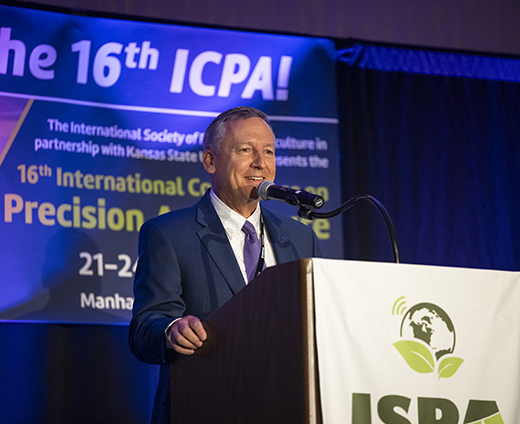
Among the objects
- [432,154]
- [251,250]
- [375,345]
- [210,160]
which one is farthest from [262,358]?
[432,154]

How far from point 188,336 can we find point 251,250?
62 cm

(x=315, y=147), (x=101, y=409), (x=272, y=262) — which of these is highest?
(x=315, y=147)

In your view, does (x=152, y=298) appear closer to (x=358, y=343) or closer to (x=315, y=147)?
(x=358, y=343)

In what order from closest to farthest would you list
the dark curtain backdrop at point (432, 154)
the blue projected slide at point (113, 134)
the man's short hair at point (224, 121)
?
the man's short hair at point (224, 121) < the blue projected slide at point (113, 134) < the dark curtain backdrop at point (432, 154)

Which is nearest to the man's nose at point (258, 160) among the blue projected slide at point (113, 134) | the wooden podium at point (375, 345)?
the wooden podium at point (375, 345)

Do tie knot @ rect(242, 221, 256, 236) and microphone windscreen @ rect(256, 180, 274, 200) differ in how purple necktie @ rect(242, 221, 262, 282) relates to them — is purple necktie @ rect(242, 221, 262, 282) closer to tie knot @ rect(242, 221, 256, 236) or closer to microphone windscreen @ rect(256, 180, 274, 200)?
tie knot @ rect(242, 221, 256, 236)

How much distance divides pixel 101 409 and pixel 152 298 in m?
1.75

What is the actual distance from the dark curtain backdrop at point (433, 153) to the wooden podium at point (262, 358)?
2.54 meters

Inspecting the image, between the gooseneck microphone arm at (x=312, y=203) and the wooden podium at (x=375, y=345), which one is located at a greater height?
the gooseneck microphone arm at (x=312, y=203)

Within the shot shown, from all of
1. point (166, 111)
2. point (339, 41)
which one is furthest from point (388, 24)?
point (166, 111)

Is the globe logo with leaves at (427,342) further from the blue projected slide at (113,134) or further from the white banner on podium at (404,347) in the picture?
the blue projected slide at (113,134)

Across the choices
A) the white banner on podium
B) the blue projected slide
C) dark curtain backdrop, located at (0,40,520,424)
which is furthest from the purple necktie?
dark curtain backdrop, located at (0,40,520,424)

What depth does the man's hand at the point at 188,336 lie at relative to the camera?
5.44ft

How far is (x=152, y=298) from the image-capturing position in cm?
203
